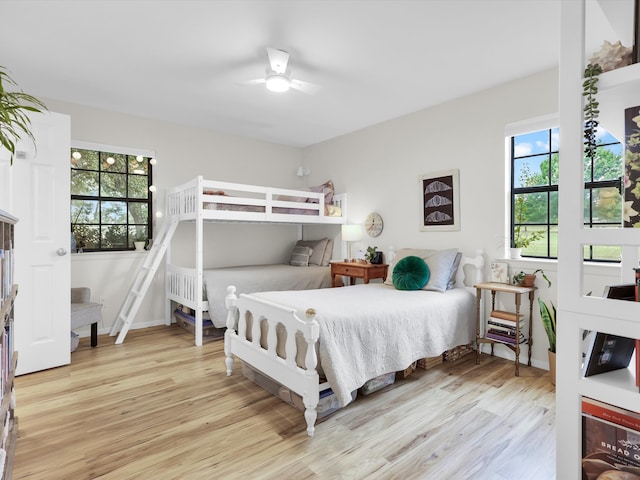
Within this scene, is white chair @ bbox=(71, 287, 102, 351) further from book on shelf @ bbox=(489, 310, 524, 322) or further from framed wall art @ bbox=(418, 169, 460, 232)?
book on shelf @ bbox=(489, 310, 524, 322)

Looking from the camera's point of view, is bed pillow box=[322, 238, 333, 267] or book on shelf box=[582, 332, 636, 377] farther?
bed pillow box=[322, 238, 333, 267]

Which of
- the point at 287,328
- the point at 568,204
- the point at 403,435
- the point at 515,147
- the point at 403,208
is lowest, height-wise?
the point at 403,435

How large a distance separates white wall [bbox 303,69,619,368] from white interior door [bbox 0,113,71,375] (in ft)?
10.7

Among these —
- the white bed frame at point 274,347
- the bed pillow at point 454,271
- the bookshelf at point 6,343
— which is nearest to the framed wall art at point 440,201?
the bed pillow at point 454,271

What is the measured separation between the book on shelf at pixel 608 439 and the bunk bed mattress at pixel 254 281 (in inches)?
132

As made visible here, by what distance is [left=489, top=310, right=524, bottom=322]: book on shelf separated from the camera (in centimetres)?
292

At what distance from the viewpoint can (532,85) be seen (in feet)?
10.1

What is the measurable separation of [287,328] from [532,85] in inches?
117

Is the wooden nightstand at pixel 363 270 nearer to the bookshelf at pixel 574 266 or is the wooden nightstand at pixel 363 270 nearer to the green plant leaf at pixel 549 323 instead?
the green plant leaf at pixel 549 323

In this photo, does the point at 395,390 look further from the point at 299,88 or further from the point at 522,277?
the point at 299,88

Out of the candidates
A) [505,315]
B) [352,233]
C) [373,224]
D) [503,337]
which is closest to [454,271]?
[505,315]

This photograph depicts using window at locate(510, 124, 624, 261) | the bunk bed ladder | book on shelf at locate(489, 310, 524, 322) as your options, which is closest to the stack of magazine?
book on shelf at locate(489, 310, 524, 322)

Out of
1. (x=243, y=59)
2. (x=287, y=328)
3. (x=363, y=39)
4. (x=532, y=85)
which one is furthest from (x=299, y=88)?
(x=287, y=328)

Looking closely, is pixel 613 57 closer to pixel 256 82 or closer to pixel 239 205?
pixel 256 82
